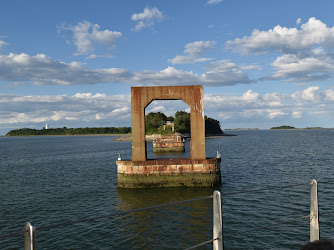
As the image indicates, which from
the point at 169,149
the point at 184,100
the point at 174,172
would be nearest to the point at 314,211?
the point at 174,172

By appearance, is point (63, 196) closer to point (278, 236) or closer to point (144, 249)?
point (144, 249)

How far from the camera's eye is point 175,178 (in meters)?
19.5

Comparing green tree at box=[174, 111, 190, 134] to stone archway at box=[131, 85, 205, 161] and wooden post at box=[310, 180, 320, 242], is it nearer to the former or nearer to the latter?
stone archway at box=[131, 85, 205, 161]

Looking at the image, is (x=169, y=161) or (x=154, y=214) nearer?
(x=154, y=214)

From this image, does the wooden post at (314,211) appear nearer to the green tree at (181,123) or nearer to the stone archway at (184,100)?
the stone archway at (184,100)

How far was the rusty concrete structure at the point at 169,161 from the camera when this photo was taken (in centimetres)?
1947

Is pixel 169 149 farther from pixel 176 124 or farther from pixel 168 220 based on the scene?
pixel 176 124

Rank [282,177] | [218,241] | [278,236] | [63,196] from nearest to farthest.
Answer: [218,241]
[278,236]
[63,196]
[282,177]

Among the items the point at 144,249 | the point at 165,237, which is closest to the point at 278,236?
the point at 165,237

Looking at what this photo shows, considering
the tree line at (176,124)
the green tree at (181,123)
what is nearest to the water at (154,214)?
the tree line at (176,124)

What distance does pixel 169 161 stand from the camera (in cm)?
1956

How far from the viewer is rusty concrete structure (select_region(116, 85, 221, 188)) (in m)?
19.5

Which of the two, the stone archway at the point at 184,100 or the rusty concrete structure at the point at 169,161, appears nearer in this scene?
the rusty concrete structure at the point at 169,161

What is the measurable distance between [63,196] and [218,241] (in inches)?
679
